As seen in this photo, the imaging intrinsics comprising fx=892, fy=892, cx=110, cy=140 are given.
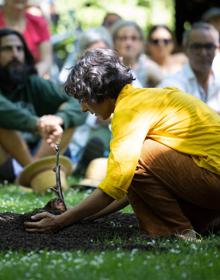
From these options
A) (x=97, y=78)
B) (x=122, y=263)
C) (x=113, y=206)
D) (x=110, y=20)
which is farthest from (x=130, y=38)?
(x=122, y=263)

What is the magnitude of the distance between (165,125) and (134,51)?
18.0ft

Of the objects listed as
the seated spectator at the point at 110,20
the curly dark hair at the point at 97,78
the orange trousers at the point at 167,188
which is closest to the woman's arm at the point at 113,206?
the orange trousers at the point at 167,188

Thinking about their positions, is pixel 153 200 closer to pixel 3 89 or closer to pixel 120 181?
pixel 120 181

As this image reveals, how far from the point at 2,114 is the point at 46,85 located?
728 millimetres

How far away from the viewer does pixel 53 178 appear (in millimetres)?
8398

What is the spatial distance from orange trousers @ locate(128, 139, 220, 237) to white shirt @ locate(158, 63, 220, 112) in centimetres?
395

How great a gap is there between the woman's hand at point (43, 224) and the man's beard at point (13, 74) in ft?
12.9

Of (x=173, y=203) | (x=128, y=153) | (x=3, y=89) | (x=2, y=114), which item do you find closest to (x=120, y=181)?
(x=128, y=153)

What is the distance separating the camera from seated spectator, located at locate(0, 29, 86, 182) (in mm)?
8883

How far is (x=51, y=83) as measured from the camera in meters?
9.45

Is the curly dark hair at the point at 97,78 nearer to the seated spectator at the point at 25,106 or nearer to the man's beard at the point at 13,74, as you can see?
the seated spectator at the point at 25,106

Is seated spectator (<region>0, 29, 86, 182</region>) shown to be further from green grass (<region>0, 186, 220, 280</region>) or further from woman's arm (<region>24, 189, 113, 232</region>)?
green grass (<region>0, 186, 220, 280</region>)

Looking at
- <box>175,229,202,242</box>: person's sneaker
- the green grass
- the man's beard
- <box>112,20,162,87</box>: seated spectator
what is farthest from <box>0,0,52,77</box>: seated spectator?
the green grass

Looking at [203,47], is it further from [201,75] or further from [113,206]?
[113,206]
